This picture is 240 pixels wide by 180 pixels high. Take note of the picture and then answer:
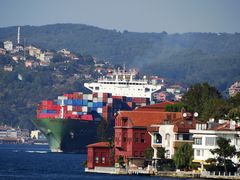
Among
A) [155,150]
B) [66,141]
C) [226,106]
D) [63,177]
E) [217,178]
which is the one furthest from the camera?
[66,141]

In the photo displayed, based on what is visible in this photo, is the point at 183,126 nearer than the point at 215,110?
Yes

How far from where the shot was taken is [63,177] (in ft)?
310

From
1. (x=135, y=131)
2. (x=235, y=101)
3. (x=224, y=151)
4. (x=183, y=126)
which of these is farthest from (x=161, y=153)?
(x=235, y=101)

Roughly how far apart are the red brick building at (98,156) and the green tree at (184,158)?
11353 millimetres

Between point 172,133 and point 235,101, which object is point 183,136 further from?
point 235,101

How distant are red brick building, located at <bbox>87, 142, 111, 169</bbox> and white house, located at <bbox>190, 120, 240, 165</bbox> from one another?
39.5 ft

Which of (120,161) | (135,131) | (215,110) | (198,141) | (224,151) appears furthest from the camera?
(215,110)

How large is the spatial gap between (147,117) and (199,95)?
72.1 ft

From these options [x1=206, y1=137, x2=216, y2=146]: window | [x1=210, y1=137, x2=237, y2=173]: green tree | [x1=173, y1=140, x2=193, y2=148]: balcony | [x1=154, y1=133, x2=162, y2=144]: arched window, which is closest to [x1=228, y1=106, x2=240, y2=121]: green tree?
[x1=173, y1=140, x2=193, y2=148]: balcony

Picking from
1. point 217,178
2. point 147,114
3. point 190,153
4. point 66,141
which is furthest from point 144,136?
point 66,141

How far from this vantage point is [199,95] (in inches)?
5089

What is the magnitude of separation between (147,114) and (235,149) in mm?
18029

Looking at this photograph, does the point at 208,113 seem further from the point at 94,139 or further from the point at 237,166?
the point at 94,139

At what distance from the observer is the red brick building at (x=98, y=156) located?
106125 mm
